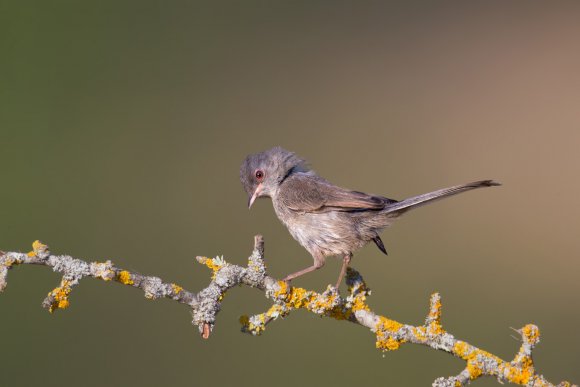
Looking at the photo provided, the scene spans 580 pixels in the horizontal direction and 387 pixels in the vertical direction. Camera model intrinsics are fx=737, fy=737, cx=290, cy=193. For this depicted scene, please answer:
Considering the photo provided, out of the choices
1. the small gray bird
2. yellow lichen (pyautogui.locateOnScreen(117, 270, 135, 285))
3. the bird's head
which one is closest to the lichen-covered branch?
yellow lichen (pyautogui.locateOnScreen(117, 270, 135, 285))

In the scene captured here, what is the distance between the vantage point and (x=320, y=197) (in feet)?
8.97

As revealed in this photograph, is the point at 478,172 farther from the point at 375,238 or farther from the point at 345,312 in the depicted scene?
the point at 345,312

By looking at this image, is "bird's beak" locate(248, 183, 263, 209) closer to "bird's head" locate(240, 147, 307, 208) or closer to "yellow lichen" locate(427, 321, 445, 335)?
"bird's head" locate(240, 147, 307, 208)

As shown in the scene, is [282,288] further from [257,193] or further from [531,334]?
[257,193]

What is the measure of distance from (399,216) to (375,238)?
0.12m

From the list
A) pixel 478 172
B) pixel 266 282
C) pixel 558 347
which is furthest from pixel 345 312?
pixel 478 172

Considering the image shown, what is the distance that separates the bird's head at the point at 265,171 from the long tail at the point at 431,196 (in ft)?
1.67

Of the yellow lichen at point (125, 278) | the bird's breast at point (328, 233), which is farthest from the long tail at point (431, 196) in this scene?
the yellow lichen at point (125, 278)

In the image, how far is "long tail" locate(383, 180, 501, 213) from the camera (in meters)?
2.18

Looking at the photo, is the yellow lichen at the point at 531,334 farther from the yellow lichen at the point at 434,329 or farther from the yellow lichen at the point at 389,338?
the yellow lichen at the point at 389,338

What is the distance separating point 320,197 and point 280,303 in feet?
2.14

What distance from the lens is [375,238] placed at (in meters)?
2.71

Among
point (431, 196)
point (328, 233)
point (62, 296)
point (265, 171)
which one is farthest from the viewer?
point (265, 171)

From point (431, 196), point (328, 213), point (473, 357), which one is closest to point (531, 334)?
point (473, 357)
